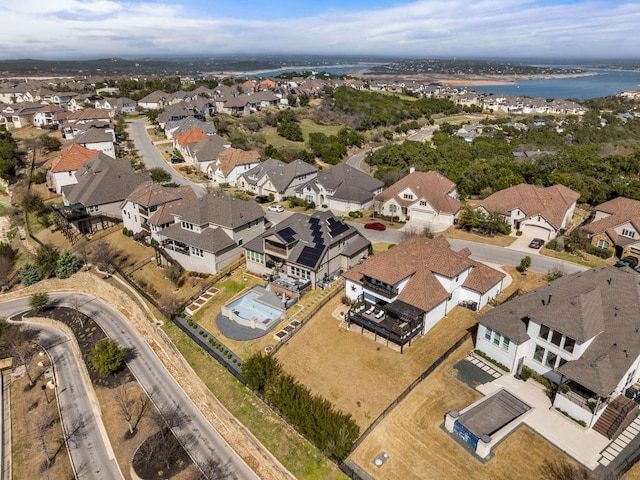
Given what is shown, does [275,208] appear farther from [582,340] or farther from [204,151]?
[582,340]

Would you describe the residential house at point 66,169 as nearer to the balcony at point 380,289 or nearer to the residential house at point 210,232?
the residential house at point 210,232

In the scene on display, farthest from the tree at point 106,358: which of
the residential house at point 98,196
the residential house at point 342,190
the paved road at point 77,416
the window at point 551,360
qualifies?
the residential house at point 342,190

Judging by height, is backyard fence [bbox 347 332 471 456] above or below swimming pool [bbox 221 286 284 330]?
above

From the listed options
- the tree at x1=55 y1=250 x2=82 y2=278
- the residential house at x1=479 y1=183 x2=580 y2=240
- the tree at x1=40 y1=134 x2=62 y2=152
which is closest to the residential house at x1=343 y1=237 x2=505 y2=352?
the residential house at x1=479 y1=183 x2=580 y2=240

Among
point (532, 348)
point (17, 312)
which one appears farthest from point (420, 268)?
point (17, 312)

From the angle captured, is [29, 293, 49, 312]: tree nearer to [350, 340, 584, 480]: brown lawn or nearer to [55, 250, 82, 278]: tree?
[55, 250, 82, 278]: tree

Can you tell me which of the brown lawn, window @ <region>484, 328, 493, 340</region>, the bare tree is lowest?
the bare tree

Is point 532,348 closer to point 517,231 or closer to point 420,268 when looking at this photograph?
point 420,268
